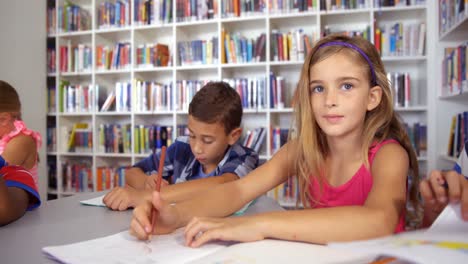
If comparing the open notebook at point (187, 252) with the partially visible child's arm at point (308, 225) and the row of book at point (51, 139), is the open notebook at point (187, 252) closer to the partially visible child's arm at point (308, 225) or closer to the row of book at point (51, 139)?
the partially visible child's arm at point (308, 225)

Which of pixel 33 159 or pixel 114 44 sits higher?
pixel 114 44

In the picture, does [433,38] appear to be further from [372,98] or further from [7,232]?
[7,232]

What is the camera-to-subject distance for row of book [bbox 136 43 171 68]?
10.4ft

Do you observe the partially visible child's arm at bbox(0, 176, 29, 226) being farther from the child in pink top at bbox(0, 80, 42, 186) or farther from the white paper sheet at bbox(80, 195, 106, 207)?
the child in pink top at bbox(0, 80, 42, 186)

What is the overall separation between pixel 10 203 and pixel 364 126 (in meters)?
0.86

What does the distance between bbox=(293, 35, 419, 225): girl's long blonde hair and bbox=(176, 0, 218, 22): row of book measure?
7.32ft

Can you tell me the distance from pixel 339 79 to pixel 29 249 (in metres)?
0.74

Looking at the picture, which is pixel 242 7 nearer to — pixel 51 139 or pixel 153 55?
pixel 153 55

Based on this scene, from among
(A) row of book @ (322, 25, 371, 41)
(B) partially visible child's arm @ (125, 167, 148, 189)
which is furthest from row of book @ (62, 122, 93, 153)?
(A) row of book @ (322, 25, 371, 41)

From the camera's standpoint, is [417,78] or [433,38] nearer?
[433,38]

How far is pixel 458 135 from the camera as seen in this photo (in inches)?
89.6

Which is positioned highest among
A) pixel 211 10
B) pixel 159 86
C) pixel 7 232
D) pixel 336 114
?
pixel 211 10

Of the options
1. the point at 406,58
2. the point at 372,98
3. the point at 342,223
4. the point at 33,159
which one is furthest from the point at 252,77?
the point at 342,223

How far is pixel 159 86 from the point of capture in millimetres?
3170
